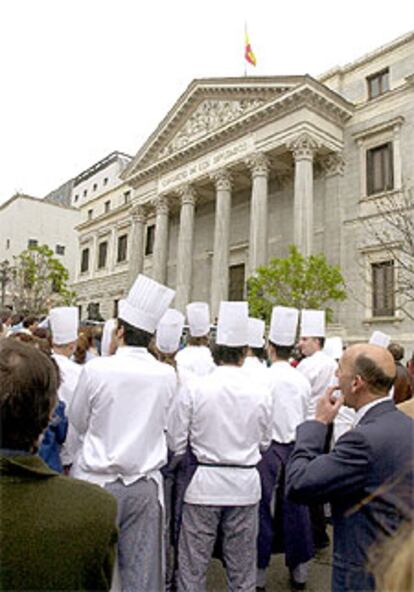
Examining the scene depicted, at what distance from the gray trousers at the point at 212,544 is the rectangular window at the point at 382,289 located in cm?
1832

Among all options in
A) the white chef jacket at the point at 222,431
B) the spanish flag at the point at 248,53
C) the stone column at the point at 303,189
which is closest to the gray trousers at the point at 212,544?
the white chef jacket at the point at 222,431

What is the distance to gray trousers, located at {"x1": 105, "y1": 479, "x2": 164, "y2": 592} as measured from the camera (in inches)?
113

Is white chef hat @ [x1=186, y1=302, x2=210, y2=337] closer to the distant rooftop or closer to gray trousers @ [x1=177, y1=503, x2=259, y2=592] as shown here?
gray trousers @ [x1=177, y1=503, x2=259, y2=592]

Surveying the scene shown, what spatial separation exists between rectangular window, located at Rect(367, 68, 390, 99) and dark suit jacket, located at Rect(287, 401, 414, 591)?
23877mm

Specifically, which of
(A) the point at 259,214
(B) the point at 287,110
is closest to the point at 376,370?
(A) the point at 259,214

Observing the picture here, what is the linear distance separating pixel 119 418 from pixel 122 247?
117 ft

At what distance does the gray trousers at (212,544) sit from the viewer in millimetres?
3383

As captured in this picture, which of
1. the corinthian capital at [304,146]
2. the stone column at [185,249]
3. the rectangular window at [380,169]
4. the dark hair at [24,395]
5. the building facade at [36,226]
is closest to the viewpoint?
the dark hair at [24,395]

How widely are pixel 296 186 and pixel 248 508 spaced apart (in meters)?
19.9

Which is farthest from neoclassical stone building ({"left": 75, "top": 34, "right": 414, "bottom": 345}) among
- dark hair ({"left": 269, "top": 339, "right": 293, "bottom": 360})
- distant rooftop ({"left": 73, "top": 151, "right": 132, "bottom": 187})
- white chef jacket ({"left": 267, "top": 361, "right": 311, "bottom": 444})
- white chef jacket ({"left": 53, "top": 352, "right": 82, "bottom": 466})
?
distant rooftop ({"left": 73, "top": 151, "right": 132, "bottom": 187})

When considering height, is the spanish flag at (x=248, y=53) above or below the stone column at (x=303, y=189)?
above

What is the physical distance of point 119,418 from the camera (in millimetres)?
2980

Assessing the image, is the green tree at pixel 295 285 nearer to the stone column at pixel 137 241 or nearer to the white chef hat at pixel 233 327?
the white chef hat at pixel 233 327

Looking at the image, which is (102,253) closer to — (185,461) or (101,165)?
(101,165)
